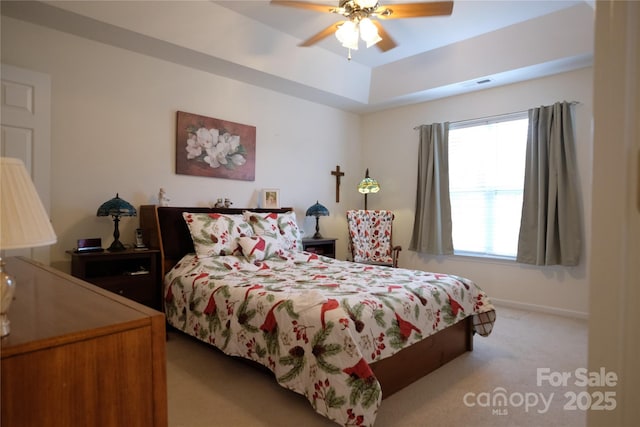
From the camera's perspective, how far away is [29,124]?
263 cm

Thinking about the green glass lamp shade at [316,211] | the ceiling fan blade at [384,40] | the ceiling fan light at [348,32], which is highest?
the ceiling fan blade at [384,40]

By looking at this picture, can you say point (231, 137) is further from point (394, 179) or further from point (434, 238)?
point (434, 238)

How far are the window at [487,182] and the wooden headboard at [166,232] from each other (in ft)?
10.6

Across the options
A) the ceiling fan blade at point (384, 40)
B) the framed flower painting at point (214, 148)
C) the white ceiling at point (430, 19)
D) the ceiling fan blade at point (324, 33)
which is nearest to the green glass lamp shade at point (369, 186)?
the framed flower painting at point (214, 148)

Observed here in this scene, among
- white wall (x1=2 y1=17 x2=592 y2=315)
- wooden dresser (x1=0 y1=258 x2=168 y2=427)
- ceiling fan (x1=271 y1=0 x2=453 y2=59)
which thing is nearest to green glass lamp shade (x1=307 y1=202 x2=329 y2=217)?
white wall (x1=2 y1=17 x2=592 y2=315)

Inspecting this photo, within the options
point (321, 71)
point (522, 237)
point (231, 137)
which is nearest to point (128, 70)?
point (231, 137)

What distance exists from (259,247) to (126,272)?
111cm

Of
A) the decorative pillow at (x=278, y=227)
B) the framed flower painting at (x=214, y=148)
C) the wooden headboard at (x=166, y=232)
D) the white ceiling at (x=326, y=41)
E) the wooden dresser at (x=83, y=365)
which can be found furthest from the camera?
the framed flower painting at (x=214, y=148)

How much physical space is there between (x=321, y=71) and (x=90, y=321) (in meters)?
3.85

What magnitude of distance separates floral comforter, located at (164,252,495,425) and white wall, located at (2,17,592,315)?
3.29 feet

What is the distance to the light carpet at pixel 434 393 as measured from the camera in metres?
1.87

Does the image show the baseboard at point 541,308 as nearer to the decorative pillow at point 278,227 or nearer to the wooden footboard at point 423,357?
the wooden footboard at point 423,357

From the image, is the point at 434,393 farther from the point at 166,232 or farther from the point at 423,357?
the point at 166,232

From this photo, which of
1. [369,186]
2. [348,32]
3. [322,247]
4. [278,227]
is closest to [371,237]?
[322,247]
